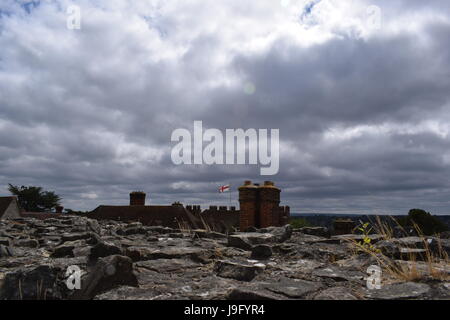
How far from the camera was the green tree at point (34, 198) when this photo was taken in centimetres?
4706

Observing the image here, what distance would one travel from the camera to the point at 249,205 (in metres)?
10.4

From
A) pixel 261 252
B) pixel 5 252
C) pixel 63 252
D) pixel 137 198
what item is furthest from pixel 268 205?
pixel 137 198

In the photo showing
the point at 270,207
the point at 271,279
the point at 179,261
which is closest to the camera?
the point at 271,279

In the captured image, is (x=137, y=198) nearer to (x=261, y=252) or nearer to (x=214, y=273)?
(x=261, y=252)

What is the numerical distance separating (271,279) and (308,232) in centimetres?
435

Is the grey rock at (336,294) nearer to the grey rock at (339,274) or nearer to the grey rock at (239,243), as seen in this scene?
the grey rock at (339,274)

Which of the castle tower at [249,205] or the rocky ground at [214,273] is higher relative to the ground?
the castle tower at [249,205]

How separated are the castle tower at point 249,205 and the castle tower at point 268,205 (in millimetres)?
156

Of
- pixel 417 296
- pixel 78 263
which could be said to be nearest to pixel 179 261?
pixel 78 263

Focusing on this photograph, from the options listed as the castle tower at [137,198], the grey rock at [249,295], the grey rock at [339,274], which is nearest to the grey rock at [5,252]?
the grey rock at [249,295]

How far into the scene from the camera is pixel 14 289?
2473mm
